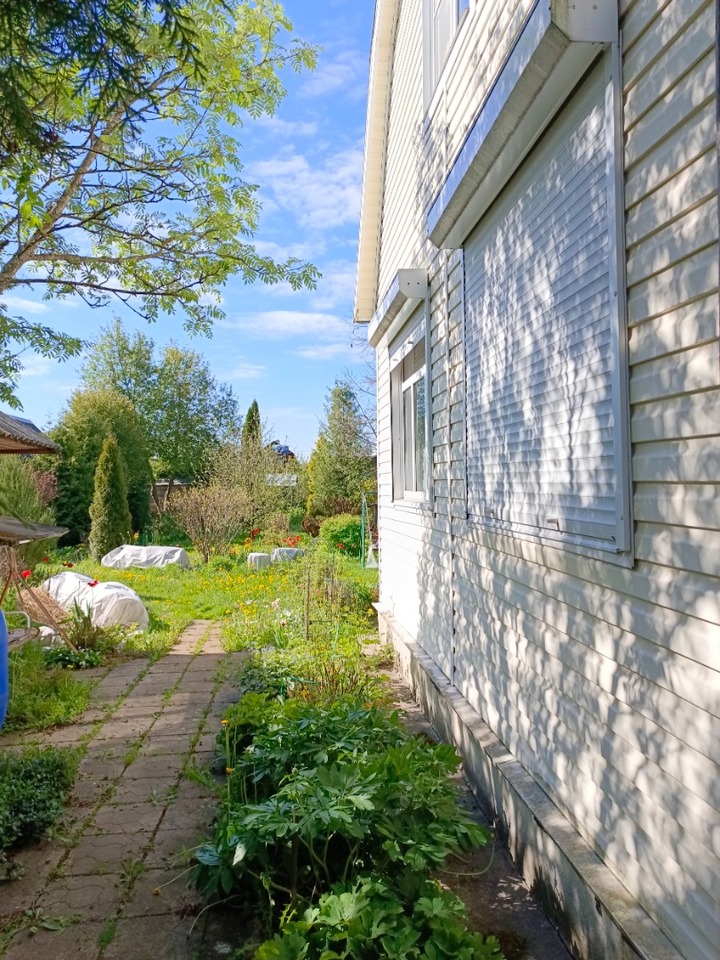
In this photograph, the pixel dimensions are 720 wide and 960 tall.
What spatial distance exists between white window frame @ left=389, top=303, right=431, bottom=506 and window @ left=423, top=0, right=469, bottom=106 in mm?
1673

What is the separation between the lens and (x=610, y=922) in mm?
2113

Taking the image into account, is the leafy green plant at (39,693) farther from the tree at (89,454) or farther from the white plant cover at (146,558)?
the tree at (89,454)

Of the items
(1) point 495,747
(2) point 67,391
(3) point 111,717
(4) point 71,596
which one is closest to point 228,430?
(2) point 67,391

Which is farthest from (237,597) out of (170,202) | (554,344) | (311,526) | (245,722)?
(311,526)

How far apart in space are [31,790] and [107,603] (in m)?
4.60

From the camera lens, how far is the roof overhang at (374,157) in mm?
6977

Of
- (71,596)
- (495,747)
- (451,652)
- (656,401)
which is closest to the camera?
(656,401)

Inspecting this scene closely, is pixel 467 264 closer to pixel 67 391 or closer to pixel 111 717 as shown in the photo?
pixel 111 717

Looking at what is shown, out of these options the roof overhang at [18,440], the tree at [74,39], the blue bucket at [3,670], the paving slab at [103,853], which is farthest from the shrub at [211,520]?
the tree at [74,39]

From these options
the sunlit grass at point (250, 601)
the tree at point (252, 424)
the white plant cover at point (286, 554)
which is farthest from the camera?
the tree at point (252, 424)

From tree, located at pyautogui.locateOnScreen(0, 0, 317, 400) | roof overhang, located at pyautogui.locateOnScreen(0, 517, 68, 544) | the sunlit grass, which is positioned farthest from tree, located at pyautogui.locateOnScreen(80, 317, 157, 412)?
roof overhang, located at pyautogui.locateOnScreen(0, 517, 68, 544)

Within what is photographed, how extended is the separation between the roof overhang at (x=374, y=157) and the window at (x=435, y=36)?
1.72 m

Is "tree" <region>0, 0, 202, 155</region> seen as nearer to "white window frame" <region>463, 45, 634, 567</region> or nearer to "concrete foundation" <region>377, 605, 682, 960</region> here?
"white window frame" <region>463, 45, 634, 567</region>

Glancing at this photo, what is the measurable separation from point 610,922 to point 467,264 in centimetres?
347
